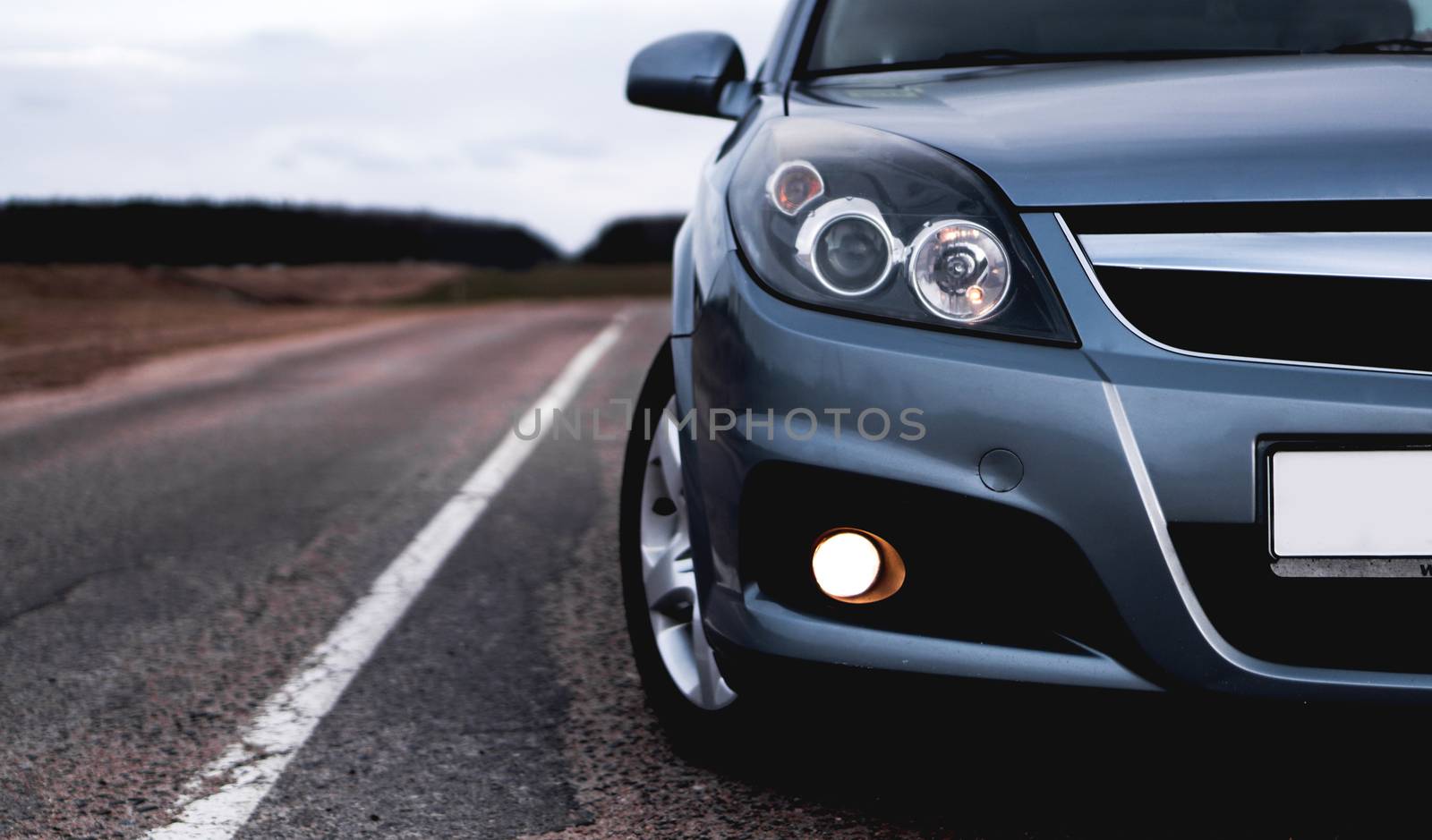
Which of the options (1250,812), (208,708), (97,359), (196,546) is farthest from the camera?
(97,359)

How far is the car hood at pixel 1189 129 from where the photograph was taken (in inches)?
67.7

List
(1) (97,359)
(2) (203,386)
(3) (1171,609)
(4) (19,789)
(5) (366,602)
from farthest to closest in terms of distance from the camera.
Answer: (1) (97,359), (2) (203,386), (5) (366,602), (4) (19,789), (3) (1171,609)

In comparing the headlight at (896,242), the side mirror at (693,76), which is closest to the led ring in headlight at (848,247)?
the headlight at (896,242)

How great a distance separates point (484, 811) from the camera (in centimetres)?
210

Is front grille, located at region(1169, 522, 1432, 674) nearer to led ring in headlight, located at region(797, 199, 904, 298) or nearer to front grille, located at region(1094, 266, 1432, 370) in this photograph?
front grille, located at region(1094, 266, 1432, 370)

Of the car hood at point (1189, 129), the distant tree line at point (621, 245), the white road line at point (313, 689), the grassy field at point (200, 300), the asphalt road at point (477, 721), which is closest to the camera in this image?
the car hood at point (1189, 129)

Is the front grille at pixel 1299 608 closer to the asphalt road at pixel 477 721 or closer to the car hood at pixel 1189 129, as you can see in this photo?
the asphalt road at pixel 477 721

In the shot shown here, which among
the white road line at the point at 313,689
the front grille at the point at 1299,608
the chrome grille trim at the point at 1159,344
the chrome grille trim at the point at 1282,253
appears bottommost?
the white road line at the point at 313,689

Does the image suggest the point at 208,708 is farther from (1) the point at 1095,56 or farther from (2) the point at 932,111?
(1) the point at 1095,56

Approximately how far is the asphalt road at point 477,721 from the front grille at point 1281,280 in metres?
0.46

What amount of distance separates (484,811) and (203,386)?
294 inches

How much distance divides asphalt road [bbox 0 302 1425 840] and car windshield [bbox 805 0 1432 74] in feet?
4.44

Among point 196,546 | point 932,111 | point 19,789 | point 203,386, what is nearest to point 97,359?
point 203,386

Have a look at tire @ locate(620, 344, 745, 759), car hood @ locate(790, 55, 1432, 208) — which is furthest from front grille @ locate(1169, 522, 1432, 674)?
tire @ locate(620, 344, 745, 759)
